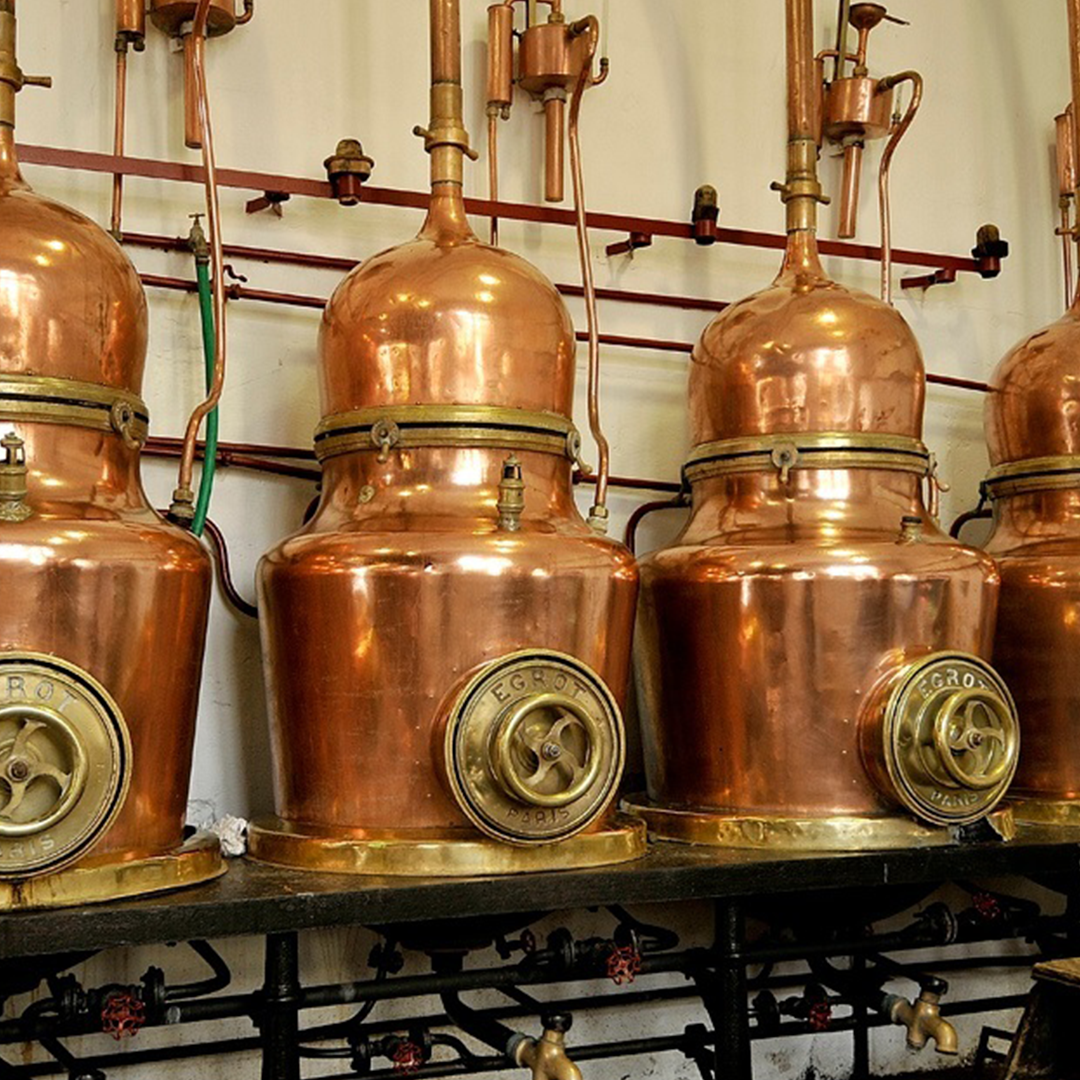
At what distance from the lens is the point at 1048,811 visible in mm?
2605

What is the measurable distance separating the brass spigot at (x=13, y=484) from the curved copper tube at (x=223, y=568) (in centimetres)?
67

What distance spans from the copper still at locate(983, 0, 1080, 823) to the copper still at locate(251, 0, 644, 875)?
2.62 feet

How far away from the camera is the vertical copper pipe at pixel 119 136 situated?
8.14 ft

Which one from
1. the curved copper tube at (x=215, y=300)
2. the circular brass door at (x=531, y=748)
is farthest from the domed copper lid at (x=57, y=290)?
the circular brass door at (x=531, y=748)

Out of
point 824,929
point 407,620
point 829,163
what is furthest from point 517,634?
point 829,163

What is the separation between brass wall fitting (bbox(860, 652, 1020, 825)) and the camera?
2.27 m

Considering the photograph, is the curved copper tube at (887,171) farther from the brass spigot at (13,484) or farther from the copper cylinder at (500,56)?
the brass spigot at (13,484)

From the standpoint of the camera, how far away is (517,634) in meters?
2.09

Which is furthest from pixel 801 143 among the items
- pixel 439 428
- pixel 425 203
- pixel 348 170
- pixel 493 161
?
pixel 439 428

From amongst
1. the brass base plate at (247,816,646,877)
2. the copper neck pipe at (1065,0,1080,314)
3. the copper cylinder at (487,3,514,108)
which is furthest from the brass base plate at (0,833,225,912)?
the copper neck pipe at (1065,0,1080,314)

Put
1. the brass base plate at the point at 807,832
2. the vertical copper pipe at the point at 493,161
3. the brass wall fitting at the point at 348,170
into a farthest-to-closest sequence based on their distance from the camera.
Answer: the vertical copper pipe at the point at 493,161 → the brass wall fitting at the point at 348,170 → the brass base plate at the point at 807,832

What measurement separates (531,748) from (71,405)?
0.74 meters

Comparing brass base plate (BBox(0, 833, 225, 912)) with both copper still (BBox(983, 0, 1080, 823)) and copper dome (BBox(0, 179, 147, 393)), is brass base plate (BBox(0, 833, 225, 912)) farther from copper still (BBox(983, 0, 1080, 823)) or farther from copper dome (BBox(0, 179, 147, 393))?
copper still (BBox(983, 0, 1080, 823))

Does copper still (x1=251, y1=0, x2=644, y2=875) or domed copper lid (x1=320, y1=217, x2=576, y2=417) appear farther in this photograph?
domed copper lid (x1=320, y1=217, x2=576, y2=417)
